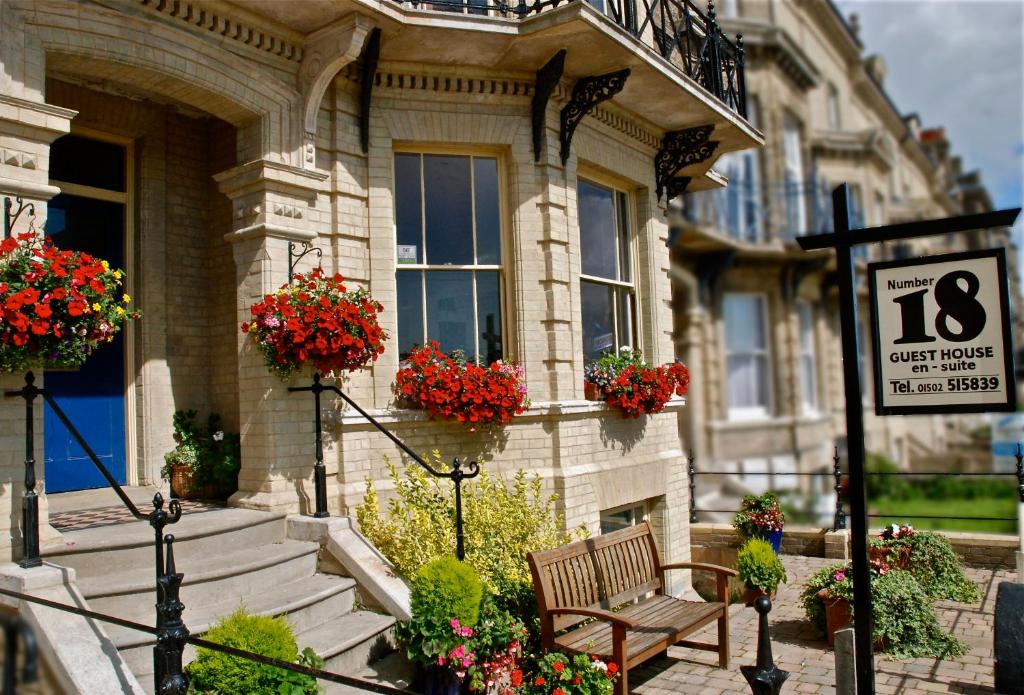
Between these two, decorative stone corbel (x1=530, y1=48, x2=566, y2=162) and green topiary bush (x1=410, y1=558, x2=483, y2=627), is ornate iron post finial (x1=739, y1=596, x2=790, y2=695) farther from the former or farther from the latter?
decorative stone corbel (x1=530, y1=48, x2=566, y2=162)

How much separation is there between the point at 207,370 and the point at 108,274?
9.11 feet

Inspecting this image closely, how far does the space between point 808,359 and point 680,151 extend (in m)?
12.4

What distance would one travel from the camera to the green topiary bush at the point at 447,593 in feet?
17.8

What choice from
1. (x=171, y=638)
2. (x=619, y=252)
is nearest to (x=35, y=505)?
(x=171, y=638)

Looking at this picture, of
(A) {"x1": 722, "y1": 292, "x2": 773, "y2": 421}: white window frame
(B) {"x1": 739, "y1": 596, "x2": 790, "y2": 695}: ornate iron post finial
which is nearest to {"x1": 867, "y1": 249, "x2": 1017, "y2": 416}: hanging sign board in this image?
(B) {"x1": 739, "y1": 596, "x2": 790, "y2": 695}: ornate iron post finial

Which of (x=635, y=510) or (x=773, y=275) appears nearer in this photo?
(x=635, y=510)

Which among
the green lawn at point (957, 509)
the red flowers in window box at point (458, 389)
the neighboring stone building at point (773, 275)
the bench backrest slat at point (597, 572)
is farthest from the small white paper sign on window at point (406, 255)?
the green lawn at point (957, 509)

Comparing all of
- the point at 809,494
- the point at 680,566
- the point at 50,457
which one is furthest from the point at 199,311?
the point at 809,494

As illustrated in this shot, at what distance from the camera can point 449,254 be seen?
8.30 m

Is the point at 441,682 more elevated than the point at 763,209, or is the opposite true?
the point at 763,209

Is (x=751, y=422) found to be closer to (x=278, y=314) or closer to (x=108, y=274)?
(x=278, y=314)

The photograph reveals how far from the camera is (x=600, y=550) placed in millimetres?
6559

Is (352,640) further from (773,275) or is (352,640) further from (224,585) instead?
(773,275)

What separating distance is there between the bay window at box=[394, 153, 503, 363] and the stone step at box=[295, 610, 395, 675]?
9.17 ft
